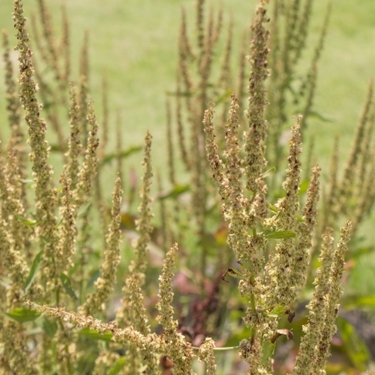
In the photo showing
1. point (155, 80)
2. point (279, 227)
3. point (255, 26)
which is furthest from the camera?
point (155, 80)

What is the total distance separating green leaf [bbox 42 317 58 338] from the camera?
1201 mm

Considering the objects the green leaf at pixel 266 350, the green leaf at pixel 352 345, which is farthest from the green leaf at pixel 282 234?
the green leaf at pixel 352 345

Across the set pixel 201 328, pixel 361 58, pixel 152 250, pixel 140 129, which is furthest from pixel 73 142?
pixel 361 58

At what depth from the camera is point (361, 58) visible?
5.47m

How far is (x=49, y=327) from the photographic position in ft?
3.97

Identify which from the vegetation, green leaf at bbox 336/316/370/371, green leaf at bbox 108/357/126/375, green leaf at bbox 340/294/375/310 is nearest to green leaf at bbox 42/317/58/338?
the vegetation

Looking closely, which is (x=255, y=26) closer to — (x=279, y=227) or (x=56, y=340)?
(x=279, y=227)

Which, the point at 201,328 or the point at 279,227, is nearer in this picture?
the point at 279,227

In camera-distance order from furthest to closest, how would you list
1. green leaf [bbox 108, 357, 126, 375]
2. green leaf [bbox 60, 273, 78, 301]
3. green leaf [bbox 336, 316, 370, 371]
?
green leaf [bbox 336, 316, 370, 371], green leaf [bbox 108, 357, 126, 375], green leaf [bbox 60, 273, 78, 301]

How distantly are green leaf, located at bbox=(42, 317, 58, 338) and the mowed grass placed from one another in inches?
121

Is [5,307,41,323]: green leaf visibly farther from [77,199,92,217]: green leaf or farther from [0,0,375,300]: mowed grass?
[0,0,375,300]: mowed grass

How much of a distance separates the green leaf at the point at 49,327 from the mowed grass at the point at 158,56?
3.06m

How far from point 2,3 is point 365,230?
165 inches

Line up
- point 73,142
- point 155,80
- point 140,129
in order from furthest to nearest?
point 155,80, point 140,129, point 73,142
